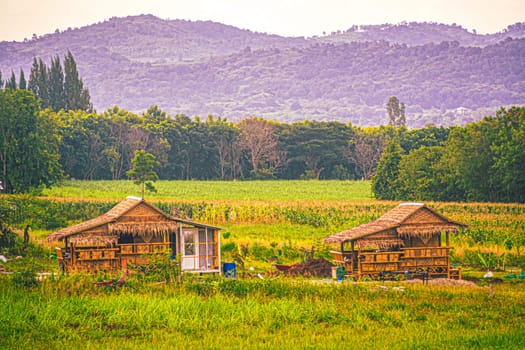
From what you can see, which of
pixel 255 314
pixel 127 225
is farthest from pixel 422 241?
pixel 255 314

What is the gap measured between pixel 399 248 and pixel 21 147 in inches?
1663

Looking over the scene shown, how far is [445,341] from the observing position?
55.5ft

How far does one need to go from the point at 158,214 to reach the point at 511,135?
4625 centimetres

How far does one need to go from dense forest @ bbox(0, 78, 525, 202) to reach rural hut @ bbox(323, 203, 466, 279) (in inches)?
1480

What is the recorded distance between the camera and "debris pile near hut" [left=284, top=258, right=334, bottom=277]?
97.8 ft

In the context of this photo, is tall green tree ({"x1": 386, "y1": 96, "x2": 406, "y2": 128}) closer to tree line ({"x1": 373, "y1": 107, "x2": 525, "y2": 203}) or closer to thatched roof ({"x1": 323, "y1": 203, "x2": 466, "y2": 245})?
tree line ({"x1": 373, "y1": 107, "x2": 525, "y2": 203})

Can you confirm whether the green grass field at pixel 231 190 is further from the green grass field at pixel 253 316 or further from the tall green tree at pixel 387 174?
the green grass field at pixel 253 316

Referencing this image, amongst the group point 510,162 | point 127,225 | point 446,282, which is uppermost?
point 510,162

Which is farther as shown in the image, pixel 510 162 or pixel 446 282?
pixel 510 162

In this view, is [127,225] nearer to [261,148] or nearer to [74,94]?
[261,148]

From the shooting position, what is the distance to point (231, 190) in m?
82.6

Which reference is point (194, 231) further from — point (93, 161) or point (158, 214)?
point (93, 161)

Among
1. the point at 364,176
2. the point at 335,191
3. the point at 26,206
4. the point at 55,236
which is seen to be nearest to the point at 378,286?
the point at 55,236

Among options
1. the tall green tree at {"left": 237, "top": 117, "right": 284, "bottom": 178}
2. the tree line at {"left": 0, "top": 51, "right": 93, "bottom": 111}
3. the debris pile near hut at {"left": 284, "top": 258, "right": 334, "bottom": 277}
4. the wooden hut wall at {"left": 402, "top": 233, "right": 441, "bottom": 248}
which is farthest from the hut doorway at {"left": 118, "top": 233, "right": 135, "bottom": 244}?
the tree line at {"left": 0, "top": 51, "right": 93, "bottom": 111}
